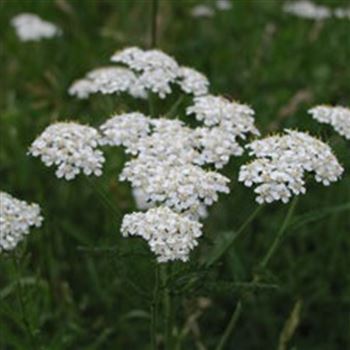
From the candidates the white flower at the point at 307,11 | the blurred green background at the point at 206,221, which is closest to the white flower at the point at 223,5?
the blurred green background at the point at 206,221

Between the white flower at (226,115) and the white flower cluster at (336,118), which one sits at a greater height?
the white flower cluster at (336,118)

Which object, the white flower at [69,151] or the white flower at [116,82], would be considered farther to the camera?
the white flower at [116,82]

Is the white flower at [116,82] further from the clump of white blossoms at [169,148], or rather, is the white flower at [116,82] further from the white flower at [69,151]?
the white flower at [69,151]

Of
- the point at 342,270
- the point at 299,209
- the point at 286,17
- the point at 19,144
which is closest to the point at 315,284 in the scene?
the point at 342,270

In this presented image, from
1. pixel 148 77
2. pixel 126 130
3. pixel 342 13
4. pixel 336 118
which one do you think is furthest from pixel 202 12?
pixel 126 130

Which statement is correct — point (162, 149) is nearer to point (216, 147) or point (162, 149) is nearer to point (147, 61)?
point (216, 147)

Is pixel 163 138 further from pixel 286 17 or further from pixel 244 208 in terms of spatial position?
pixel 286 17
